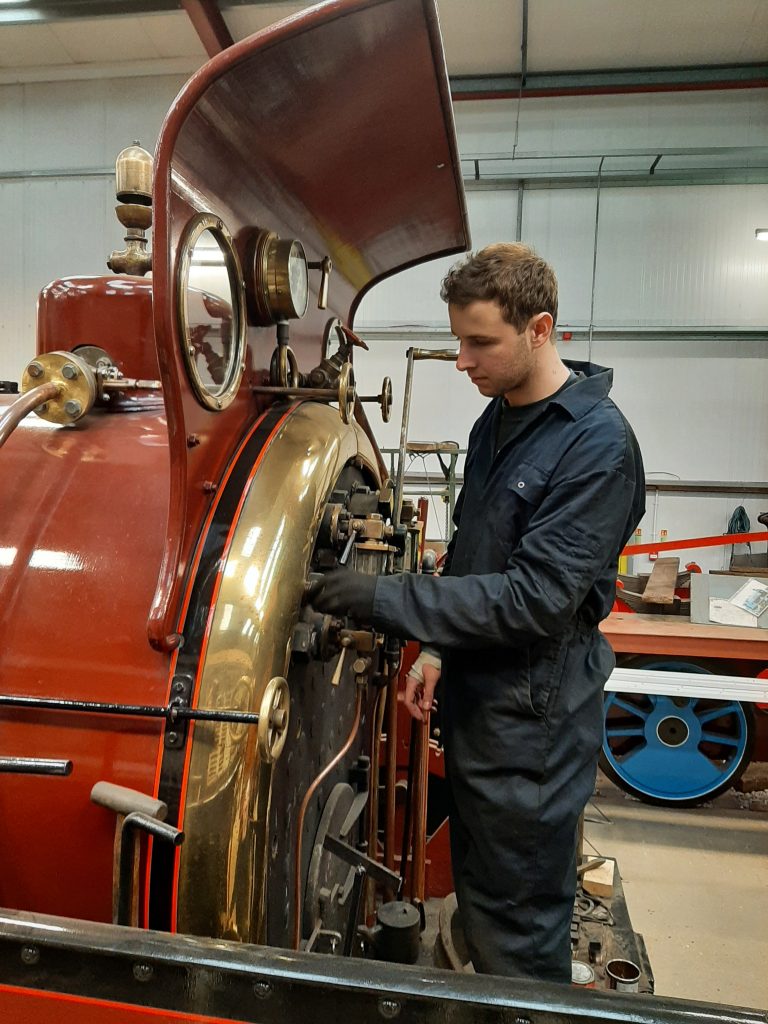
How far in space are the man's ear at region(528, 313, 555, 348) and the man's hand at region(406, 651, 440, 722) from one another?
742 mm

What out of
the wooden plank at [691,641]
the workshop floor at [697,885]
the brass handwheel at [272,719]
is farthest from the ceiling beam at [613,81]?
the brass handwheel at [272,719]

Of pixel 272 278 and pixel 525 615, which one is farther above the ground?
pixel 272 278

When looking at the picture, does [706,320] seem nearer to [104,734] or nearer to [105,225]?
[105,225]

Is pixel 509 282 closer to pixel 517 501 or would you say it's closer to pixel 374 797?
pixel 517 501

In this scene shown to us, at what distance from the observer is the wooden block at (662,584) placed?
13.8 feet

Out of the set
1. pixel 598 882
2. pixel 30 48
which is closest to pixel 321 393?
pixel 598 882

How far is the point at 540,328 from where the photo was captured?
4.59 ft

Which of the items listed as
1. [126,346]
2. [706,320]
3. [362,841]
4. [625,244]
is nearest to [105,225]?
[625,244]

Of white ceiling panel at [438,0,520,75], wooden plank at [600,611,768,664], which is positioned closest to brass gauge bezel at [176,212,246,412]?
wooden plank at [600,611,768,664]

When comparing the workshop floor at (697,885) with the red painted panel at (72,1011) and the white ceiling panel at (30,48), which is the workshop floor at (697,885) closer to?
the red painted panel at (72,1011)

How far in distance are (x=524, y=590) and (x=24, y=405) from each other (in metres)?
0.88

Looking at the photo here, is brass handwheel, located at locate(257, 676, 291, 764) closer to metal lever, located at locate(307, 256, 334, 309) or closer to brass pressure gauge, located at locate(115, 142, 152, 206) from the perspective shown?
metal lever, located at locate(307, 256, 334, 309)

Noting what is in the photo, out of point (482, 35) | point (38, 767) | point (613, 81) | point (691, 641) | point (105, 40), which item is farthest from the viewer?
point (105, 40)

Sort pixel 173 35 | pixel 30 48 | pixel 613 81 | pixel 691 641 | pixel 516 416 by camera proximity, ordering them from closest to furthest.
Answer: pixel 516 416 → pixel 691 641 → pixel 613 81 → pixel 173 35 → pixel 30 48
